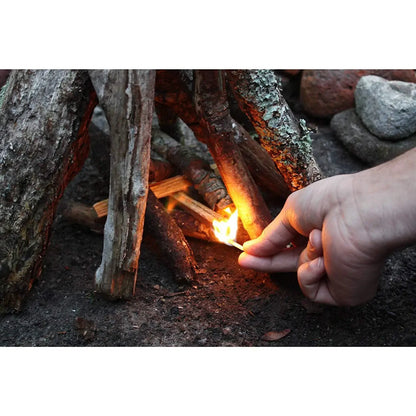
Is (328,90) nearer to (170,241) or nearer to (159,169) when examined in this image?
(159,169)

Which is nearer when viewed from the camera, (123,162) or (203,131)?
(123,162)

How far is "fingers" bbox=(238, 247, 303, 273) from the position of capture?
1.71 metres

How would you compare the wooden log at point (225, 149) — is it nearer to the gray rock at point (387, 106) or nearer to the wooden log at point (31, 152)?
the wooden log at point (31, 152)

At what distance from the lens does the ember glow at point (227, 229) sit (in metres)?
1.73

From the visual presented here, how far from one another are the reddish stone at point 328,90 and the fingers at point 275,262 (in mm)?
1227

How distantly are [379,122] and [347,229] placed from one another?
1218 millimetres

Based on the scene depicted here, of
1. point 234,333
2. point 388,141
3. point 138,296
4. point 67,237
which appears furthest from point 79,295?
point 388,141

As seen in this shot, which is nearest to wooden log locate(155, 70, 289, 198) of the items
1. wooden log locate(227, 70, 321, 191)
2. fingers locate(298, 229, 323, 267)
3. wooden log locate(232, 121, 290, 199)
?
wooden log locate(232, 121, 290, 199)

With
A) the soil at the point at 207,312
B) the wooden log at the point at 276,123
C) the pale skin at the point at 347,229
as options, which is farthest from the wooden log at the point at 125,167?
the pale skin at the point at 347,229

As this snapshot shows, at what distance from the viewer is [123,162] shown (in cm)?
155

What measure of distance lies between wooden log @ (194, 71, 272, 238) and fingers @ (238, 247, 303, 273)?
0.15 meters

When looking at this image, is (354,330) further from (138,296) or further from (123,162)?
(123,162)

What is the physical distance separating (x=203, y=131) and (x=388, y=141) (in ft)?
3.73

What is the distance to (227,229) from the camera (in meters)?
1.80
